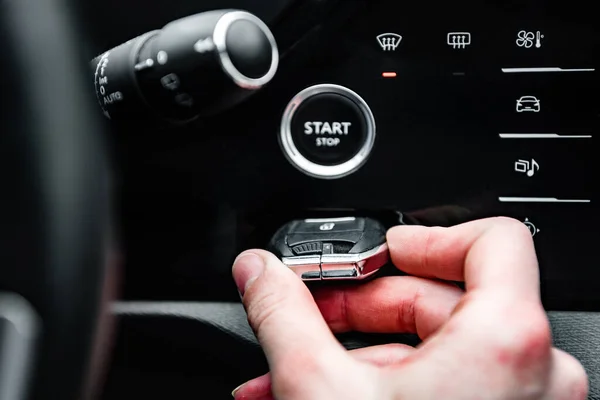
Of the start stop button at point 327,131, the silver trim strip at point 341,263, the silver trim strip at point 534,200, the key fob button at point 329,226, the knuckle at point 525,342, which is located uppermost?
the start stop button at point 327,131

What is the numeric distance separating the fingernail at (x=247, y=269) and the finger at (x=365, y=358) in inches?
3.4

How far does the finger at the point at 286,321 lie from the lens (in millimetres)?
456

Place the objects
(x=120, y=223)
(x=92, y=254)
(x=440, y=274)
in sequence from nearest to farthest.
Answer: (x=92, y=254) → (x=440, y=274) → (x=120, y=223)

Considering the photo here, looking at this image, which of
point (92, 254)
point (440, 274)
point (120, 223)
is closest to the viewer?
point (92, 254)

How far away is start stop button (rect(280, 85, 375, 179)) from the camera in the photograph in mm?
626

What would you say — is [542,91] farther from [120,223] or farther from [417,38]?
[120,223]

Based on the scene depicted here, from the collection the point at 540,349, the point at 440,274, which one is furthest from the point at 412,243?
the point at 540,349

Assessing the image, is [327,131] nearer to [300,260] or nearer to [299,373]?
[300,260]

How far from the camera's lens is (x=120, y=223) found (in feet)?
2.17

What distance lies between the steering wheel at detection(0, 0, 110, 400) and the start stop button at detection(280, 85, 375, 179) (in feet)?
0.75

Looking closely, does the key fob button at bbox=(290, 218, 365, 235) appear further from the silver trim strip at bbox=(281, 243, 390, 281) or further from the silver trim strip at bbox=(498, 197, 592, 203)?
the silver trim strip at bbox=(498, 197, 592, 203)

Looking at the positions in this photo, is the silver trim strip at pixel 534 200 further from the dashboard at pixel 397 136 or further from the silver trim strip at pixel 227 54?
the silver trim strip at pixel 227 54

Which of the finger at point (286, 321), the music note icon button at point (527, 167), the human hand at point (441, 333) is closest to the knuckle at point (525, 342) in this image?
the human hand at point (441, 333)

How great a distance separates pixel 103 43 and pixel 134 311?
272mm
